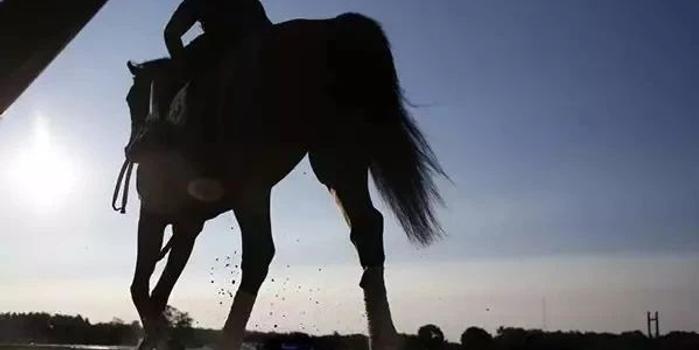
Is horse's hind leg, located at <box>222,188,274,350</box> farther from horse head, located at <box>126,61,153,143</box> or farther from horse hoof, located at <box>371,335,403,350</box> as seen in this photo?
horse head, located at <box>126,61,153,143</box>

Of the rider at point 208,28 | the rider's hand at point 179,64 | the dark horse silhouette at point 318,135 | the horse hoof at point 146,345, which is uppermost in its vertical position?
the rider at point 208,28

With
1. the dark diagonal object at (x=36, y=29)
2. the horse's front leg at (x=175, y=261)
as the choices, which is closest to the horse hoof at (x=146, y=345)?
the horse's front leg at (x=175, y=261)

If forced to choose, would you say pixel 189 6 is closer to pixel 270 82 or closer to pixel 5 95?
pixel 270 82

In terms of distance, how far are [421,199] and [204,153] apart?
3.25ft

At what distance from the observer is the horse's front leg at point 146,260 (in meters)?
4.60

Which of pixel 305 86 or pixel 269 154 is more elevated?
pixel 305 86

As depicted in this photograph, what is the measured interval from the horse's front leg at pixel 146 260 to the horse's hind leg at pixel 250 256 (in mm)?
881

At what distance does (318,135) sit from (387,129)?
0.98 ft

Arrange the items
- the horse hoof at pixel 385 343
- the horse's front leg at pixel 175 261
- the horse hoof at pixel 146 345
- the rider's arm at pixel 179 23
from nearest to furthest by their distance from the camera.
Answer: the horse hoof at pixel 385 343 → the rider's arm at pixel 179 23 → the horse hoof at pixel 146 345 → the horse's front leg at pixel 175 261

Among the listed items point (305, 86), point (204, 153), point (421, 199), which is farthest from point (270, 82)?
point (421, 199)

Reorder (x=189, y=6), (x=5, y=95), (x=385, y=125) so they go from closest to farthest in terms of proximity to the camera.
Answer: (x=5, y=95), (x=385, y=125), (x=189, y=6)

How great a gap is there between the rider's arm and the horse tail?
73 cm

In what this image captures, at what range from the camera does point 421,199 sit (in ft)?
12.8

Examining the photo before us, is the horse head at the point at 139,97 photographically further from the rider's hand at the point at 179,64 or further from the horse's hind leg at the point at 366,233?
the horse's hind leg at the point at 366,233
